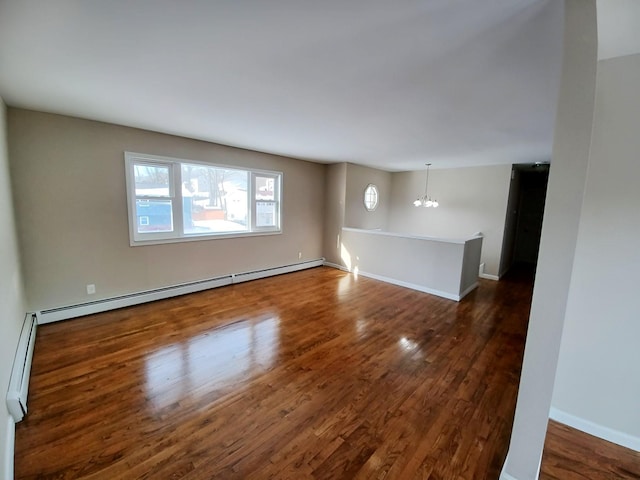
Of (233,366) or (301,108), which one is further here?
(301,108)

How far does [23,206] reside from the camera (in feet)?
9.76

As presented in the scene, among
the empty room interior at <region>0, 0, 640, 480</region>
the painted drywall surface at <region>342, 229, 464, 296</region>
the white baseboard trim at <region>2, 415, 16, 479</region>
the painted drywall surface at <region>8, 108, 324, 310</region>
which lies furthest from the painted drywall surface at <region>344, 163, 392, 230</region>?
the white baseboard trim at <region>2, 415, 16, 479</region>

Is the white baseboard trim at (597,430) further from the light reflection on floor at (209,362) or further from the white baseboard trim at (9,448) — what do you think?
the white baseboard trim at (9,448)

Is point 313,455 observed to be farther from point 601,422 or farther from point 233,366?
point 601,422

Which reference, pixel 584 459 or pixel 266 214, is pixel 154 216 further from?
pixel 584 459

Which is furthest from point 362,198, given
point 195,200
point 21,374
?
point 21,374

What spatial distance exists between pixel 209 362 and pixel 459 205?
6.01 meters

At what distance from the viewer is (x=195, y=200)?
4.39 metres

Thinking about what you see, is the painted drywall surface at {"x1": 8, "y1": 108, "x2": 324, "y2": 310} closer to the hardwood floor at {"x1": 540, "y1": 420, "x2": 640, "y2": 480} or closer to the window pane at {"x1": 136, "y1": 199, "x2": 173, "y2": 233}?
the window pane at {"x1": 136, "y1": 199, "x2": 173, "y2": 233}

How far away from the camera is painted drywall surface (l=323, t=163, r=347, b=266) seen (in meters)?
6.11

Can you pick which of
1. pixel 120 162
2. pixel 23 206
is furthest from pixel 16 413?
pixel 120 162

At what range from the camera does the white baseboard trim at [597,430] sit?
1.78m

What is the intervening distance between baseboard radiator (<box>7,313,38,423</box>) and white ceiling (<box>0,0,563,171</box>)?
2.26 meters

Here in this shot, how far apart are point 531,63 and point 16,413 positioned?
4166 millimetres
